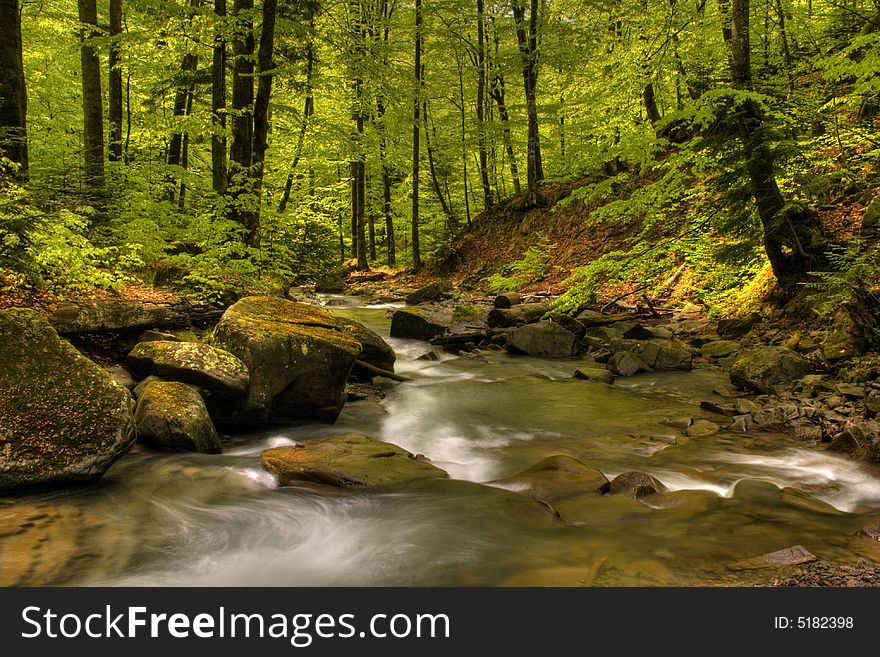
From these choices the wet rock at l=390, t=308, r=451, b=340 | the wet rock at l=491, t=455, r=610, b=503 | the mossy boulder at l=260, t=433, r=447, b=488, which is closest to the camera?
the wet rock at l=491, t=455, r=610, b=503

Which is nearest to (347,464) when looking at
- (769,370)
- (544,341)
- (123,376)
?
(123,376)

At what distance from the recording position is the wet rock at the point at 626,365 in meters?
9.27

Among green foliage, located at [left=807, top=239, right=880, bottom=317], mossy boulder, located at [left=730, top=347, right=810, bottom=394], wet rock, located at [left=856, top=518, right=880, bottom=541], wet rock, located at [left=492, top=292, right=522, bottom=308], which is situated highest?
green foliage, located at [left=807, top=239, right=880, bottom=317]

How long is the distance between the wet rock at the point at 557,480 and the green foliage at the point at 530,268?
11.5m

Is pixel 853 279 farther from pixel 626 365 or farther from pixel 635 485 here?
pixel 635 485

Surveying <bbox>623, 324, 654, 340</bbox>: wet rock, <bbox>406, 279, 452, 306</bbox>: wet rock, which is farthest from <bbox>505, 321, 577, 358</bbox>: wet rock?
<bbox>406, 279, 452, 306</bbox>: wet rock

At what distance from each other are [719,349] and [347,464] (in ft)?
23.1

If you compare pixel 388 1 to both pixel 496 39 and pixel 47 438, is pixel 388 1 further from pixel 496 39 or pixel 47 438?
pixel 47 438

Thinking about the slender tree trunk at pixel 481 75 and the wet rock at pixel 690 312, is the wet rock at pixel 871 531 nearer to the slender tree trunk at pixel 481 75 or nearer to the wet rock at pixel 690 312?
the wet rock at pixel 690 312

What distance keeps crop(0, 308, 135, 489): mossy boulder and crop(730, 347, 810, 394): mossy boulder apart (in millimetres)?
7542

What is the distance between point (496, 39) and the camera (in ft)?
73.0

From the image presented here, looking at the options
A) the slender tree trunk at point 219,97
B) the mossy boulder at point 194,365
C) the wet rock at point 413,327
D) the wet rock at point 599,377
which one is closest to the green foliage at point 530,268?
the wet rock at point 413,327

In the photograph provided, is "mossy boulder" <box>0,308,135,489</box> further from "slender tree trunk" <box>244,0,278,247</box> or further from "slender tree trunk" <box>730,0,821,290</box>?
"slender tree trunk" <box>730,0,821,290</box>

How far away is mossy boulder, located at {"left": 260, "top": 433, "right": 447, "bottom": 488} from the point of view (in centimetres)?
513
